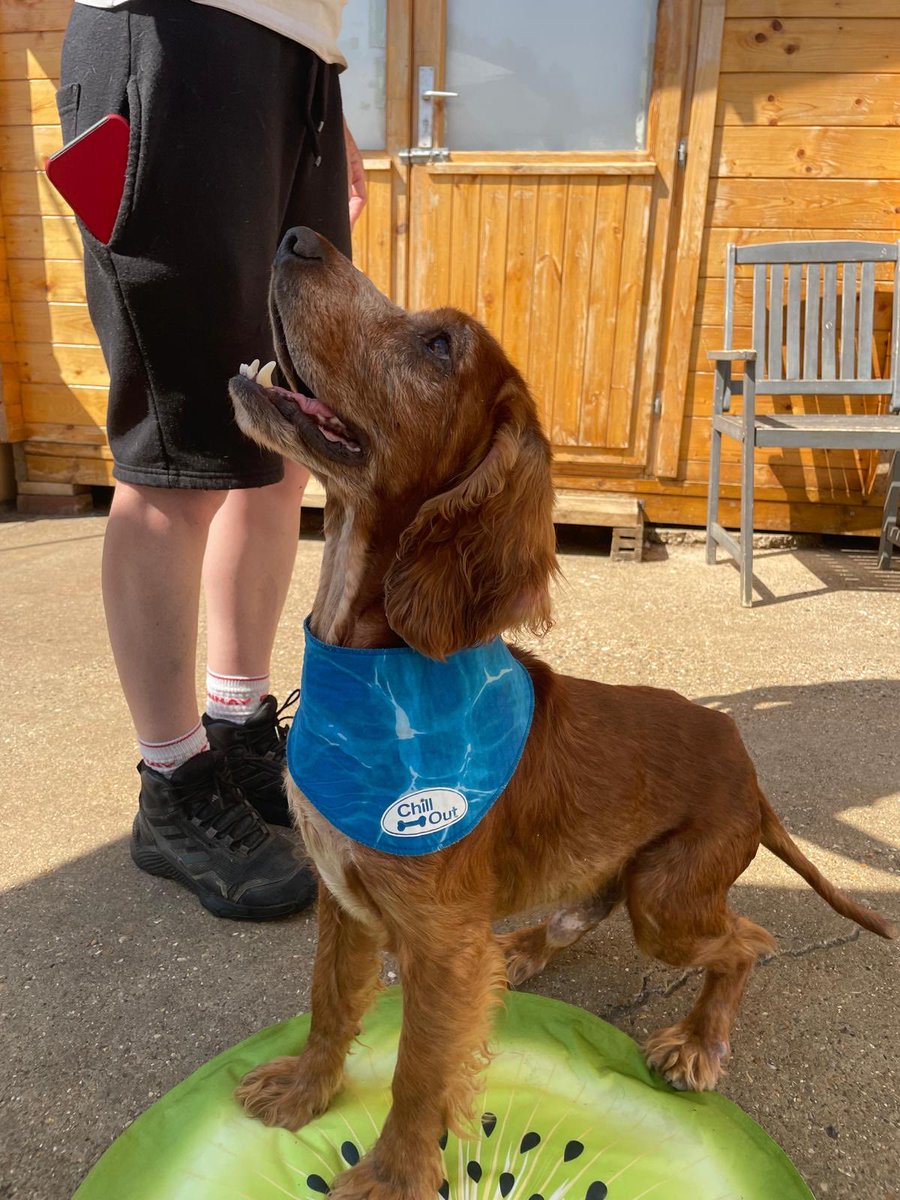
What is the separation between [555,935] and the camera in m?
2.08

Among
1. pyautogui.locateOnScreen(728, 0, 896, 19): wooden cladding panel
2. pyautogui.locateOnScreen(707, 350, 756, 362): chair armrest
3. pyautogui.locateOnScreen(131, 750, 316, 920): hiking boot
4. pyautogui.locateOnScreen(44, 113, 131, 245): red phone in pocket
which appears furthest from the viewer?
pyautogui.locateOnScreen(728, 0, 896, 19): wooden cladding panel

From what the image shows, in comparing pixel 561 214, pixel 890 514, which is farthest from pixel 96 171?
pixel 890 514

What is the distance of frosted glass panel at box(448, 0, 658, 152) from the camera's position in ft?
16.1

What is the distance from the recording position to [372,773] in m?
1.44

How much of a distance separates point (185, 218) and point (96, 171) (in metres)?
0.19

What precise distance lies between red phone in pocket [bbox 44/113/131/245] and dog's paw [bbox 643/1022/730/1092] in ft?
6.73

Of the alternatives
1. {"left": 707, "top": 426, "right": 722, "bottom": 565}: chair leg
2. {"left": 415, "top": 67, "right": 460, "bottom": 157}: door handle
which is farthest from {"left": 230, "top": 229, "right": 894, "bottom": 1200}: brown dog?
{"left": 415, "top": 67, "right": 460, "bottom": 157}: door handle

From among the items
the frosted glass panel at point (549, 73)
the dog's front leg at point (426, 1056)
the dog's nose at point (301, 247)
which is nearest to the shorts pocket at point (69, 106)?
the dog's nose at point (301, 247)

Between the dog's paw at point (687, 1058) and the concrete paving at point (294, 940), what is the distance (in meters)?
0.10

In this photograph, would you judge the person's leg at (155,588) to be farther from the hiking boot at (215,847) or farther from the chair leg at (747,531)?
the chair leg at (747,531)

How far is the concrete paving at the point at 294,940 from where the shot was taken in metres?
1.73

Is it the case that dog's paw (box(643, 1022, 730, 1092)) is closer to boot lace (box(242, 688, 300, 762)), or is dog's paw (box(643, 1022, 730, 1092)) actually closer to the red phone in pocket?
boot lace (box(242, 688, 300, 762))

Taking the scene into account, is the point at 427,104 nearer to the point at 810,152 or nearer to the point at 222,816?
the point at 810,152

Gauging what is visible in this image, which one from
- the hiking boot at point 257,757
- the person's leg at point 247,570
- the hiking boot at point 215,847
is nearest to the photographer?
the hiking boot at point 215,847
